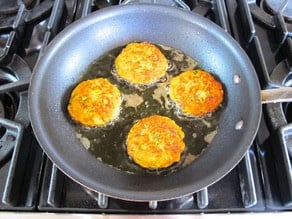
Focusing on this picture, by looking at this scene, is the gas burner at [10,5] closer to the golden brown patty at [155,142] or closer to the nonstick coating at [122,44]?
the nonstick coating at [122,44]

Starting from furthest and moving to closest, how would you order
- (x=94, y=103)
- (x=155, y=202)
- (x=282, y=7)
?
1. (x=282, y=7)
2. (x=94, y=103)
3. (x=155, y=202)

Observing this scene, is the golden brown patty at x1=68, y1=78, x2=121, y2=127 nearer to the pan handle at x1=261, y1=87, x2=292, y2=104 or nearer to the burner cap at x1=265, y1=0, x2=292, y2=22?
the pan handle at x1=261, y1=87, x2=292, y2=104

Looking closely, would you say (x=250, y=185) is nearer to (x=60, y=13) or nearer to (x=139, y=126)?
(x=139, y=126)

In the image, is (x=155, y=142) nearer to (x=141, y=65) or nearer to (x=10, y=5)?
(x=141, y=65)

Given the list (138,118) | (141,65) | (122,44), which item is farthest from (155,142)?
(122,44)

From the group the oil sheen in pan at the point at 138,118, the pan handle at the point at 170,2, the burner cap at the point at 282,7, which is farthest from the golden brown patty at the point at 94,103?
the burner cap at the point at 282,7
